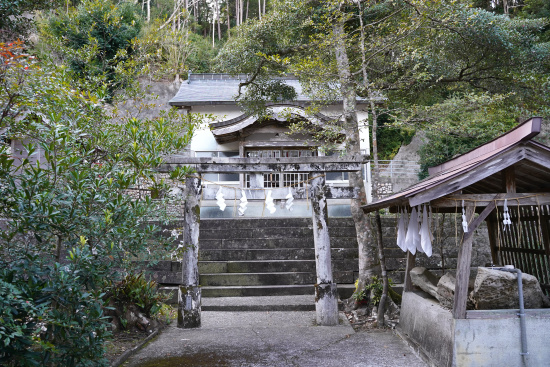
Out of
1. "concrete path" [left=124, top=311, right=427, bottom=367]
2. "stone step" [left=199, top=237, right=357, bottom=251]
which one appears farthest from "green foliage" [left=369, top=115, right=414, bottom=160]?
"concrete path" [left=124, top=311, right=427, bottom=367]

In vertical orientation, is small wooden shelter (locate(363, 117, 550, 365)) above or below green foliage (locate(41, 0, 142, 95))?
below

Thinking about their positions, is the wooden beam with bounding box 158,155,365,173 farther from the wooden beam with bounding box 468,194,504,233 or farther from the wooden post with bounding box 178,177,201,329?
the wooden beam with bounding box 468,194,504,233

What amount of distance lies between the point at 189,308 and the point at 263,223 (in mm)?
5218

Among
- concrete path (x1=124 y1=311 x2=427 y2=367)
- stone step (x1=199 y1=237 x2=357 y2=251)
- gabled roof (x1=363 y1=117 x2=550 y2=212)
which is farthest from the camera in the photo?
stone step (x1=199 y1=237 x2=357 y2=251)

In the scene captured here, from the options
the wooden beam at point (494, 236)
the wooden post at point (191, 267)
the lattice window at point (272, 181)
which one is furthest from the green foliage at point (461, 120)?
the lattice window at point (272, 181)

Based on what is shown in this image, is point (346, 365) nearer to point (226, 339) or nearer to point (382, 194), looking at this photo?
point (226, 339)

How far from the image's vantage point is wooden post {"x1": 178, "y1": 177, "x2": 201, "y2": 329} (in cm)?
735

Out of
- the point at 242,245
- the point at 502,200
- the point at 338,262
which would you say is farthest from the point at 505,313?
the point at 242,245

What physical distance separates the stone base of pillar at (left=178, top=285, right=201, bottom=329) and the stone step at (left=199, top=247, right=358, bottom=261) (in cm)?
308

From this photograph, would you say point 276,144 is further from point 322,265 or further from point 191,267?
point 191,267

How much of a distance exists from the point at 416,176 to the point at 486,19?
7738mm

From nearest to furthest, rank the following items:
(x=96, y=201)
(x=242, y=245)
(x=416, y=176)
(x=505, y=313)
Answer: (x=96, y=201) → (x=505, y=313) → (x=242, y=245) → (x=416, y=176)

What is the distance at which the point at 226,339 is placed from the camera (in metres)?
6.56

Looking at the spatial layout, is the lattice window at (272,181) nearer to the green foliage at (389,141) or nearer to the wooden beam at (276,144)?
the wooden beam at (276,144)
